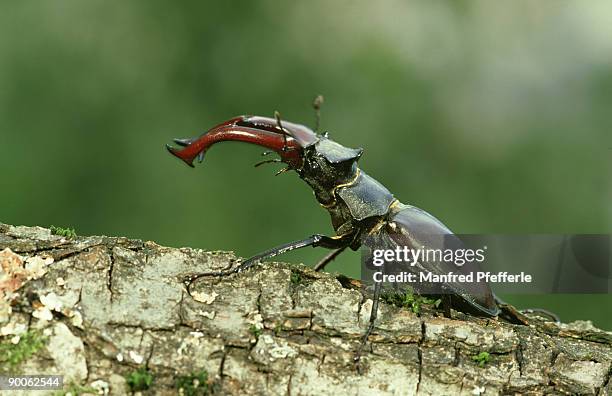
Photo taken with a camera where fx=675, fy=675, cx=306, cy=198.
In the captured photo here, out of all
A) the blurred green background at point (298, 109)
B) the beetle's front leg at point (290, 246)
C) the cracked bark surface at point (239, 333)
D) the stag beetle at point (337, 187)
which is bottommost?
the cracked bark surface at point (239, 333)

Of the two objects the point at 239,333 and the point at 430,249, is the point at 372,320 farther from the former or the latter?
the point at 430,249

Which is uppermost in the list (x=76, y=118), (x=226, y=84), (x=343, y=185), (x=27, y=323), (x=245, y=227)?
(x=226, y=84)

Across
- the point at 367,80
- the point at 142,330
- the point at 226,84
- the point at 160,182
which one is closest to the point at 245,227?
the point at 160,182

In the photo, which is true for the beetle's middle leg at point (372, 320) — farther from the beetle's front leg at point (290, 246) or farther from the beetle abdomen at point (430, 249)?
the beetle's front leg at point (290, 246)

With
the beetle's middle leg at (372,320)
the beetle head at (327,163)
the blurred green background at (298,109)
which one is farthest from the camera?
the blurred green background at (298,109)

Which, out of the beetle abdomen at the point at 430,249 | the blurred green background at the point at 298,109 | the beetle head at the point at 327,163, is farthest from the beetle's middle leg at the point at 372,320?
the blurred green background at the point at 298,109

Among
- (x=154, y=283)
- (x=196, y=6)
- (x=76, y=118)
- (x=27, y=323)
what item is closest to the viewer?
(x=27, y=323)

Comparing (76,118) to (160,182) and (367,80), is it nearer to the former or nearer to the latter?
(160,182)

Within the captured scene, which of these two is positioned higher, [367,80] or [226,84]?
[367,80]
